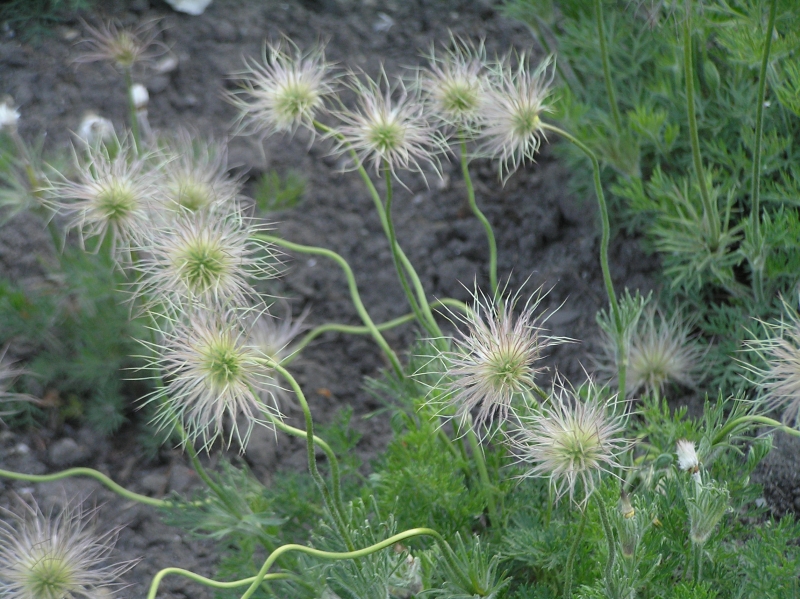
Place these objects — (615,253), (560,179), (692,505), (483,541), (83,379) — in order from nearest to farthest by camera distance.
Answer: (692,505) → (483,541) → (83,379) → (615,253) → (560,179)

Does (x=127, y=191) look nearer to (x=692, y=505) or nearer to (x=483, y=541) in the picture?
(x=483, y=541)

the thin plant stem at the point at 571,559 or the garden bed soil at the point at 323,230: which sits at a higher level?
the thin plant stem at the point at 571,559

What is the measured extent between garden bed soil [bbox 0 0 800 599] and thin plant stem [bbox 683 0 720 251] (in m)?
0.44

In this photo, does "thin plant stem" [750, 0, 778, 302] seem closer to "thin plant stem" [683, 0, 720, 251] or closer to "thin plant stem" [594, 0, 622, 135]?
"thin plant stem" [683, 0, 720, 251]

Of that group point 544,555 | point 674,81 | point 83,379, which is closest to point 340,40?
point 674,81

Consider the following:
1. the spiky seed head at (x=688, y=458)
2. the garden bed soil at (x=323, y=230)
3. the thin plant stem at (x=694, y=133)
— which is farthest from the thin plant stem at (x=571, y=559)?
the thin plant stem at (x=694, y=133)

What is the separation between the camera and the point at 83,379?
9.42 feet

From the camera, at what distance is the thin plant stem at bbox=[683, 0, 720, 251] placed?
208 cm

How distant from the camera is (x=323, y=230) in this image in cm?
353

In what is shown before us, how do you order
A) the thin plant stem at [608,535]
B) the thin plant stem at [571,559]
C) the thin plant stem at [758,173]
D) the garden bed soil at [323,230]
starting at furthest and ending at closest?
1. the garden bed soil at [323,230]
2. the thin plant stem at [758,173]
3. the thin plant stem at [571,559]
4. the thin plant stem at [608,535]

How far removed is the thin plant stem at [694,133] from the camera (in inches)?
A: 81.9

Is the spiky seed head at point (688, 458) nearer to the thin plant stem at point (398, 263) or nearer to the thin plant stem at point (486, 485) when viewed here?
the thin plant stem at point (486, 485)

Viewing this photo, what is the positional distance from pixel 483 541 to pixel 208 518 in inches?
26.4

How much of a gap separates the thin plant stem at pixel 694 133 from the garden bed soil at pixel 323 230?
441 mm
